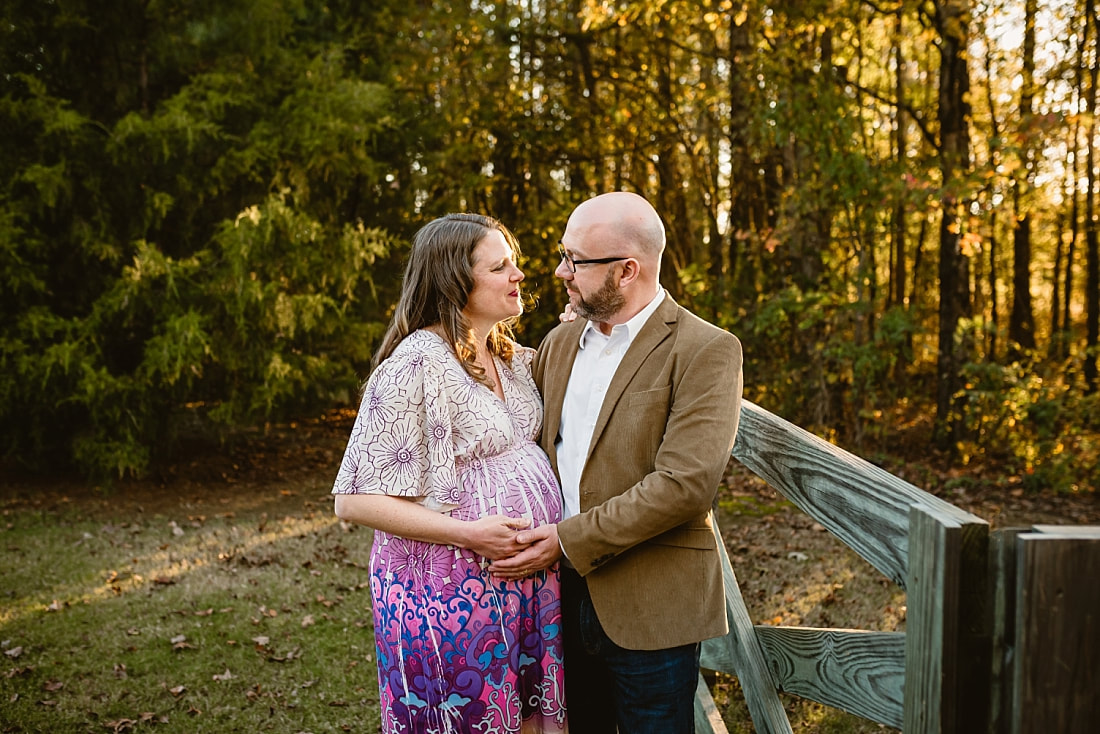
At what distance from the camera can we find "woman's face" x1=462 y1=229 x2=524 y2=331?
286 centimetres

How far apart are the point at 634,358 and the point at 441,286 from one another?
73 cm

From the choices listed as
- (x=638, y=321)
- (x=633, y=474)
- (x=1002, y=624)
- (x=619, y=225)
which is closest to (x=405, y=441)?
(x=633, y=474)

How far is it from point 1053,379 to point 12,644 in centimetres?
1187

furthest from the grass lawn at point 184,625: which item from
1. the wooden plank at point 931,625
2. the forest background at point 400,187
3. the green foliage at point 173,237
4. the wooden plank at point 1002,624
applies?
the wooden plank at point 1002,624

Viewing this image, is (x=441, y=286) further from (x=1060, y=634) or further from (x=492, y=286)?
(x=1060, y=634)

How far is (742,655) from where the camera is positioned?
2994mm

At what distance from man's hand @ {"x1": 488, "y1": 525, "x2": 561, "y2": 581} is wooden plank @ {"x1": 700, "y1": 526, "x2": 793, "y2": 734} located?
2.34ft

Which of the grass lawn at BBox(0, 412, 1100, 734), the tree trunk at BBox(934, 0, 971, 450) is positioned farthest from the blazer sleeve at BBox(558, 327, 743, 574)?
the tree trunk at BBox(934, 0, 971, 450)

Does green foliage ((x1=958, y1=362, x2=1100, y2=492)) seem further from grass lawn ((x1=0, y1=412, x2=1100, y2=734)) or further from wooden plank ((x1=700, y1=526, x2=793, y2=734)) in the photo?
wooden plank ((x1=700, y1=526, x2=793, y2=734))

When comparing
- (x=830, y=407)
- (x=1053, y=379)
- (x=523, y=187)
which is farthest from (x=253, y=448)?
(x=1053, y=379)

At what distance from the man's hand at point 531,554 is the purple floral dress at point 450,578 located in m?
0.07

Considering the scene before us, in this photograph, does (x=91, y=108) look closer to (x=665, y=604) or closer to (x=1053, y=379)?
(x=665, y=604)

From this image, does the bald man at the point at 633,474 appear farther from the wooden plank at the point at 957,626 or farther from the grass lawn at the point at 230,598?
the grass lawn at the point at 230,598

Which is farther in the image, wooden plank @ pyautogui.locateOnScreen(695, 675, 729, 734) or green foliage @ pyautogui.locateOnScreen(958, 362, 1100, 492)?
green foliage @ pyautogui.locateOnScreen(958, 362, 1100, 492)
